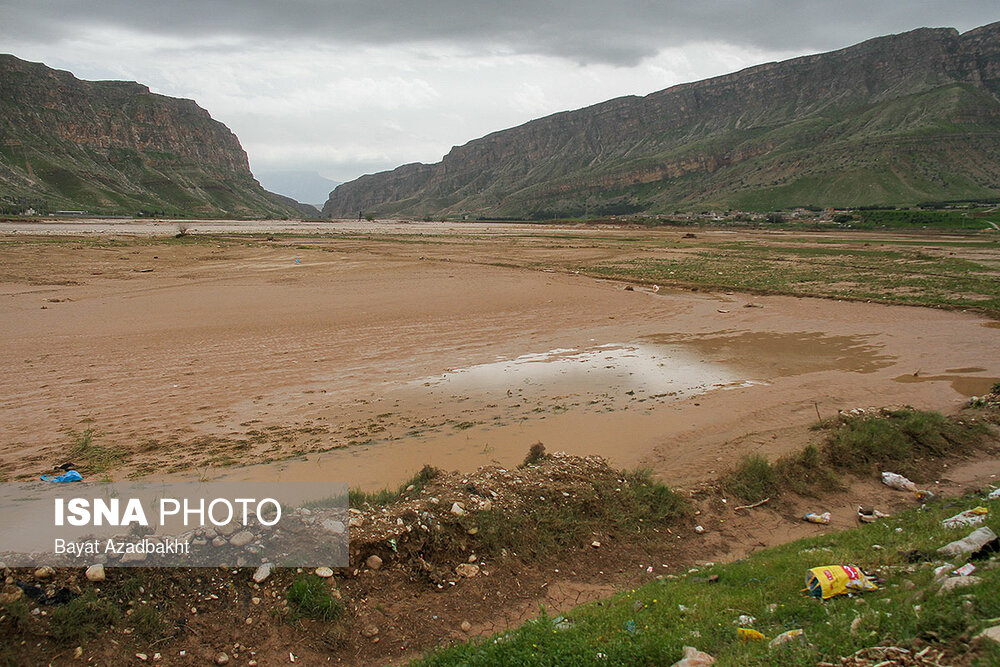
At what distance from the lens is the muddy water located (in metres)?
9.90

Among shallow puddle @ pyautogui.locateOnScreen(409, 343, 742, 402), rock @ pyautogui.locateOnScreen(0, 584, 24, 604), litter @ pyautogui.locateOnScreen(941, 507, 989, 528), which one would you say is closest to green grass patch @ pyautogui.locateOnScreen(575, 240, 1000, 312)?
shallow puddle @ pyautogui.locateOnScreen(409, 343, 742, 402)

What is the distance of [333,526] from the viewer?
21.4 ft

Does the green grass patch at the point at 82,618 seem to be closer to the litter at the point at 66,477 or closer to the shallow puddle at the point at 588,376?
the litter at the point at 66,477

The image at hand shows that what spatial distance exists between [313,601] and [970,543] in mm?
6805

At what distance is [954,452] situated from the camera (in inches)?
401

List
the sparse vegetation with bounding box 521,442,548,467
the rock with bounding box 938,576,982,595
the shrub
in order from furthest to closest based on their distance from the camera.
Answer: the sparse vegetation with bounding box 521,442,548,467 → the shrub → the rock with bounding box 938,576,982,595

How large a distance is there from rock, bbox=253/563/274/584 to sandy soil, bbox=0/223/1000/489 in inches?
119

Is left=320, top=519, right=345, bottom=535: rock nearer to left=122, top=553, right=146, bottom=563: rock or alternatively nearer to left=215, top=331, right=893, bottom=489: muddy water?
left=122, top=553, right=146, bottom=563: rock

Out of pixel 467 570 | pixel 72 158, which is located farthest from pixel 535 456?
pixel 72 158

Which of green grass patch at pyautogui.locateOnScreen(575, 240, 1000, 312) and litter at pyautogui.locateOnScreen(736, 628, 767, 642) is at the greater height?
green grass patch at pyautogui.locateOnScreen(575, 240, 1000, 312)

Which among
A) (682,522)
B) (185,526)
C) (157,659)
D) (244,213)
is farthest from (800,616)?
(244,213)

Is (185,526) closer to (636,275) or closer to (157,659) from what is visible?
(157,659)

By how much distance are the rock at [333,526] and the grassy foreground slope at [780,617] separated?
2.09 m

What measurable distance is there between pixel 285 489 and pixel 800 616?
695cm
